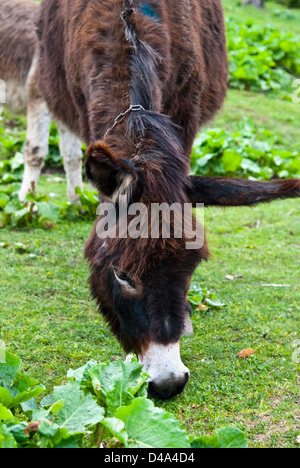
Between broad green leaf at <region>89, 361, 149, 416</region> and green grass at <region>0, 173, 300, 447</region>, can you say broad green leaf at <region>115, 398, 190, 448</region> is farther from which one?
green grass at <region>0, 173, 300, 447</region>

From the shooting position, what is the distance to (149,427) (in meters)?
2.21

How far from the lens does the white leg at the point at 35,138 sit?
6305 millimetres

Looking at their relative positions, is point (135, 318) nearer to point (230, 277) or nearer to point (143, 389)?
point (143, 389)

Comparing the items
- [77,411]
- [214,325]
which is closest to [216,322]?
[214,325]

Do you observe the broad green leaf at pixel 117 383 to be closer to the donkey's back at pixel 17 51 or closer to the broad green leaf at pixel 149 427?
the broad green leaf at pixel 149 427

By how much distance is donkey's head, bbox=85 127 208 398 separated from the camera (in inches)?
103

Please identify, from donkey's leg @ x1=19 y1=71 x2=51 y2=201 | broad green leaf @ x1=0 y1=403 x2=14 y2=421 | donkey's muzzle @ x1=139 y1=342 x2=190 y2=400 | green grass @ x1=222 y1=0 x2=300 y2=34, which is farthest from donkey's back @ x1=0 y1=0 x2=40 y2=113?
green grass @ x1=222 y1=0 x2=300 y2=34

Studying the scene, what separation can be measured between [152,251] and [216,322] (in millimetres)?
1612

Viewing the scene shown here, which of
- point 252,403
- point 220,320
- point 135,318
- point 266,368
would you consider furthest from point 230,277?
point 135,318

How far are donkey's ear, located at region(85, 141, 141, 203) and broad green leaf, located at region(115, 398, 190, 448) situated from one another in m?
0.97

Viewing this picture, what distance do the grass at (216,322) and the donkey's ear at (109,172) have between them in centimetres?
110

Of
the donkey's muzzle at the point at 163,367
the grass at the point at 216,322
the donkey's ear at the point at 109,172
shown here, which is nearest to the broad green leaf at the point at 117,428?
the donkey's muzzle at the point at 163,367

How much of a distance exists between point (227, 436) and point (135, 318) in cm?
72
